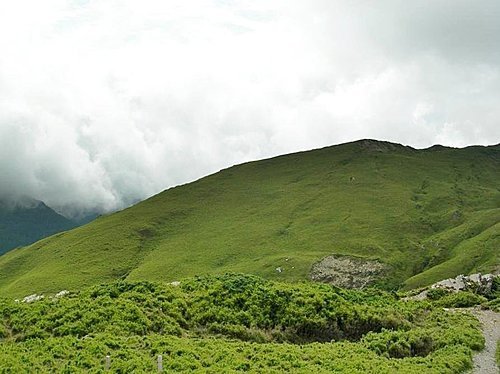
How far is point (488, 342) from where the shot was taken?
38.0m

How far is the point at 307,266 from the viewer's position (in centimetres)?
13288

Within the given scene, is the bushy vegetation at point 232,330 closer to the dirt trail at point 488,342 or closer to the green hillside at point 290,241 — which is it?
the dirt trail at point 488,342

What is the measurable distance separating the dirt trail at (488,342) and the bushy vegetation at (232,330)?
2.81ft

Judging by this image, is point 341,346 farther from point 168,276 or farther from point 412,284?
point 168,276

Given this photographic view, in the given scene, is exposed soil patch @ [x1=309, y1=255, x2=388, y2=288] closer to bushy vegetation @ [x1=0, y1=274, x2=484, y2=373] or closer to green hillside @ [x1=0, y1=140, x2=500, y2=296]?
green hillside @ [x1=0, y1=140, x2=500, y2=296]

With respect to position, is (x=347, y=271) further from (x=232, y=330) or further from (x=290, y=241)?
(x=232, y=330)

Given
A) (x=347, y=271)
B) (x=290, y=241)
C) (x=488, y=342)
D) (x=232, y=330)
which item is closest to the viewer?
(x=232, y=330)

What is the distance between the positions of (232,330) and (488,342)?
18.6 metres

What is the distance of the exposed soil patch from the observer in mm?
127312

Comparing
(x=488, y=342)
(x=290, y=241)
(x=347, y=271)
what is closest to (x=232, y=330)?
(x=488, y=342)

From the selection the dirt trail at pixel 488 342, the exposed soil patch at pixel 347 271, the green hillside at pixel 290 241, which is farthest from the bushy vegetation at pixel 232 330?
the green hillside at pixel 290 241

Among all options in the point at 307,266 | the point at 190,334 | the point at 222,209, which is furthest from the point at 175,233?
the point at 190,334

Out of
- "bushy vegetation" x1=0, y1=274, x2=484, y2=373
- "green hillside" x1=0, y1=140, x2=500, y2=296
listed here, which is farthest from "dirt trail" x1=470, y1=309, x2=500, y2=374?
"green hillside" x1=0, y1=140, x2=500, y2=296

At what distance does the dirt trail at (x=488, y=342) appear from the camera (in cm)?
3158
